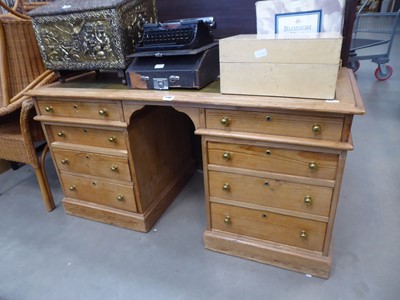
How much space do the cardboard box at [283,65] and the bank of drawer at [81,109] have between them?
1.79ft

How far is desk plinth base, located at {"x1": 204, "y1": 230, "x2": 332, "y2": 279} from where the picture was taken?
1.28m

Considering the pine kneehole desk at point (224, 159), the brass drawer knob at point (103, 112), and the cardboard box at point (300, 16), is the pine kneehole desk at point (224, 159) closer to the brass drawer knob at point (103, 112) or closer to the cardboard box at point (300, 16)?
the brass drawer knob at point (103, 112)

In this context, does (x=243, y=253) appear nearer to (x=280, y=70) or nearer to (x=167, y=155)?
(x=167, y=155)

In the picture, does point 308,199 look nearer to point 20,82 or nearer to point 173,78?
point 173,78

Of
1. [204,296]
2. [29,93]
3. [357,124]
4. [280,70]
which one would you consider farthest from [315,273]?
[357,124]

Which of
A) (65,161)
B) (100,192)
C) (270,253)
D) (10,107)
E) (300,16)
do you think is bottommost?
(270,253)

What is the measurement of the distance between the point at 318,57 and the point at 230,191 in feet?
2.12

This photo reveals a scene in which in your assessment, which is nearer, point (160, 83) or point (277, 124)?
point (277, 124)

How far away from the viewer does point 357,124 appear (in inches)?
112

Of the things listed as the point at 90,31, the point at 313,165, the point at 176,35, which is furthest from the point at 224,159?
the point at 90,31

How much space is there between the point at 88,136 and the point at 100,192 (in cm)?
33

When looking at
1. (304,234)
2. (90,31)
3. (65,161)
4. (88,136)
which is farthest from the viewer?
(65,161)

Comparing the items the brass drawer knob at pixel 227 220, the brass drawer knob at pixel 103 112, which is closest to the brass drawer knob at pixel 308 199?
the brass drawer knob at pixel 227 220

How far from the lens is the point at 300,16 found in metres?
1.19
